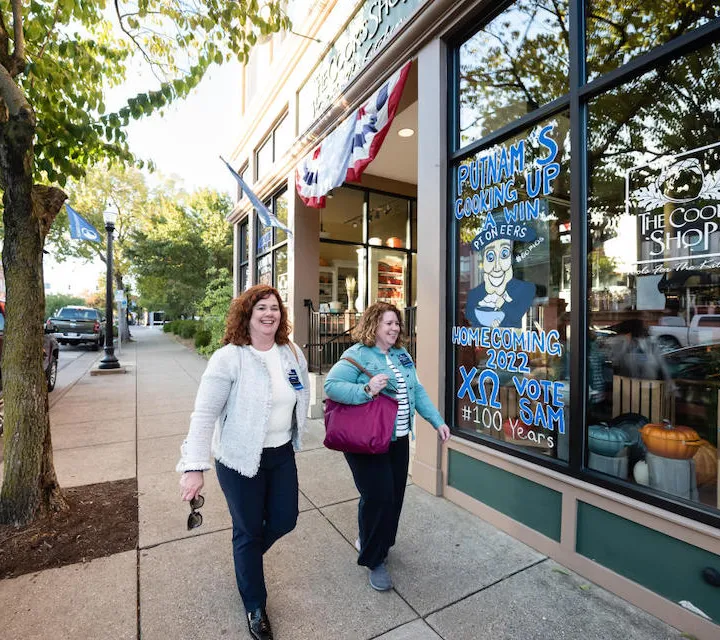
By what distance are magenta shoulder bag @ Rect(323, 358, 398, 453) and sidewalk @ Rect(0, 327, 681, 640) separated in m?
0.93

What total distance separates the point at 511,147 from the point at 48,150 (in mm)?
4260

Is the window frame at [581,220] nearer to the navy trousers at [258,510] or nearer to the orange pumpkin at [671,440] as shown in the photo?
the orange pumpkin at [671,440]

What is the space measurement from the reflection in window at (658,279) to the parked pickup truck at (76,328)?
2098cm

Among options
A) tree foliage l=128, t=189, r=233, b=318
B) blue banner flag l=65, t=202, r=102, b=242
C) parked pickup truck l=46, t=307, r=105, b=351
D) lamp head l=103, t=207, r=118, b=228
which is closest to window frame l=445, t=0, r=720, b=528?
blue banner flag l=65, t=202, r=102, b=242

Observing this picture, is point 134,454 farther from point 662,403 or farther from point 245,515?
point 662,403

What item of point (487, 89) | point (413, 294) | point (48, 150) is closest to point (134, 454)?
point (48, 150)

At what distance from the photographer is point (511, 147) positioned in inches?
143

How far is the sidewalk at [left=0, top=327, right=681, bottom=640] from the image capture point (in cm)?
233

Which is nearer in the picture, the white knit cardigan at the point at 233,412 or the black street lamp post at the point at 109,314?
the white knit cardigan at the point at 233,412

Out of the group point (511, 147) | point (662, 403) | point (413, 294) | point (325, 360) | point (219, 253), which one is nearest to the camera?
point (662, 403)

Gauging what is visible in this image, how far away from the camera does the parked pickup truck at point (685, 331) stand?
8.92ft

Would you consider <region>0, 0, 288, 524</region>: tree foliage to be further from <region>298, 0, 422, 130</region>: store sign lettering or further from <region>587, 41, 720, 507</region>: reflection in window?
<region>587, 41, 720, 507</region>: reflection in window

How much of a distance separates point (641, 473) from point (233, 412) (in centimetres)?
259

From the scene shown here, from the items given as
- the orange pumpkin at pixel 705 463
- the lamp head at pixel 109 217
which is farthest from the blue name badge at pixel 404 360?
the lamp head at pixel 109 217
